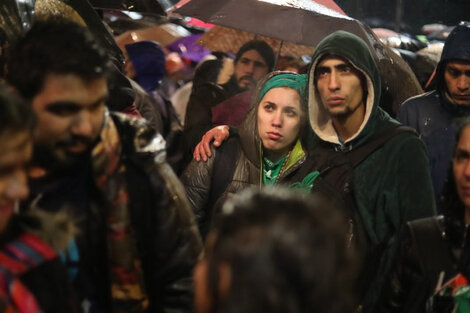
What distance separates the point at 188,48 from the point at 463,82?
7.02m

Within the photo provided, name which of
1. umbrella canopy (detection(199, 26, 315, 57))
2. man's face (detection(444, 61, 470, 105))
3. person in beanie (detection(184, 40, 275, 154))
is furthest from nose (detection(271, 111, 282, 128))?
umbrella canopy (detection(199, 26, 315, 57))

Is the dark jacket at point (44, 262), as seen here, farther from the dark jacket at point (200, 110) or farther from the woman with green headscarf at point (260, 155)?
the dark jacket at point (200, 110)

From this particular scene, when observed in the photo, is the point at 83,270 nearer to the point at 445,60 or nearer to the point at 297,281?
the point at 297,281

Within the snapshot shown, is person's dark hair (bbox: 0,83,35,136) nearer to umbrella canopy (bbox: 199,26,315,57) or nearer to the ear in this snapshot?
the ear

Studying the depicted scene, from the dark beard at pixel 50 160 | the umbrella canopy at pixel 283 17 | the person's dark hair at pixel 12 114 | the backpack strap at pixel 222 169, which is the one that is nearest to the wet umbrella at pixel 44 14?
the backpack strap at pixel 222 169

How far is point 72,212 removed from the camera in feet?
8.56

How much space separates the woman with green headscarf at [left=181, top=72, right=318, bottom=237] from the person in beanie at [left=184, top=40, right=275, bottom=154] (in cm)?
151

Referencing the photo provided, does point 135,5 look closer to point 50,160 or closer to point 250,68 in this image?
point 250,68

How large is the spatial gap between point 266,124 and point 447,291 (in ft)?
6.22

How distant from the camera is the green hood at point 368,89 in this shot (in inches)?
177

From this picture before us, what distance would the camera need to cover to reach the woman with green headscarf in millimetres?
4777

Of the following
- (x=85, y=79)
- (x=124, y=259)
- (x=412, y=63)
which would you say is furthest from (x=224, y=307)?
(x=412, y=63)

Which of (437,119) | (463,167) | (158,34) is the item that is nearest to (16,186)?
(463,167)

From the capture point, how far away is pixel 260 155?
4.87 meters
